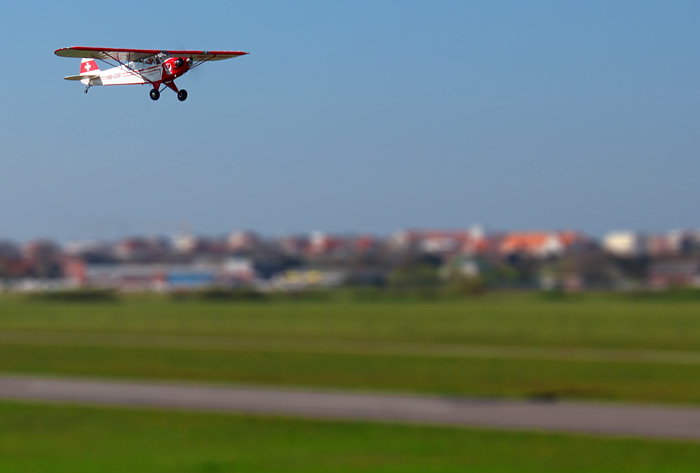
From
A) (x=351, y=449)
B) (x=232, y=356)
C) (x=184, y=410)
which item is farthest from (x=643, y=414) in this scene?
(x=232, y=356)

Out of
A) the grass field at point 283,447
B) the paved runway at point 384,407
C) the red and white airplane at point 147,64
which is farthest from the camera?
the paved runway at point 384,407

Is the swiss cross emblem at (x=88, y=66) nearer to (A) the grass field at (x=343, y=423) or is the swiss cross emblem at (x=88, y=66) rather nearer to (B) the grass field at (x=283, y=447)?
(B) the grass field at (x=283, y=447)

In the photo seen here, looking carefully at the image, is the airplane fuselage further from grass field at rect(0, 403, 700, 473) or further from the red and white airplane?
grass field at rect(0, 403, 700, 473)

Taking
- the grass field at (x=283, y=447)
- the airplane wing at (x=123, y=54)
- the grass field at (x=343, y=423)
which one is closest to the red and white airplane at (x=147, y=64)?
the airplane wing at (x=123, y=54)

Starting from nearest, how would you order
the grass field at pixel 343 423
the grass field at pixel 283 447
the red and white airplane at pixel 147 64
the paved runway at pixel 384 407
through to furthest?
the red and white airplane at pixel 147 64
the grass field at pixel 283 447
the grass field at pixel 343 423
the paved runway at pixel 384 407

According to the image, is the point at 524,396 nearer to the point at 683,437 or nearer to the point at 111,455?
the point at 683,437

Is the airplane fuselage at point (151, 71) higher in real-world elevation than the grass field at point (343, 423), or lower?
higher

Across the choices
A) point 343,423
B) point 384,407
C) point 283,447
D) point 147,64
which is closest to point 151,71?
point 147,64
